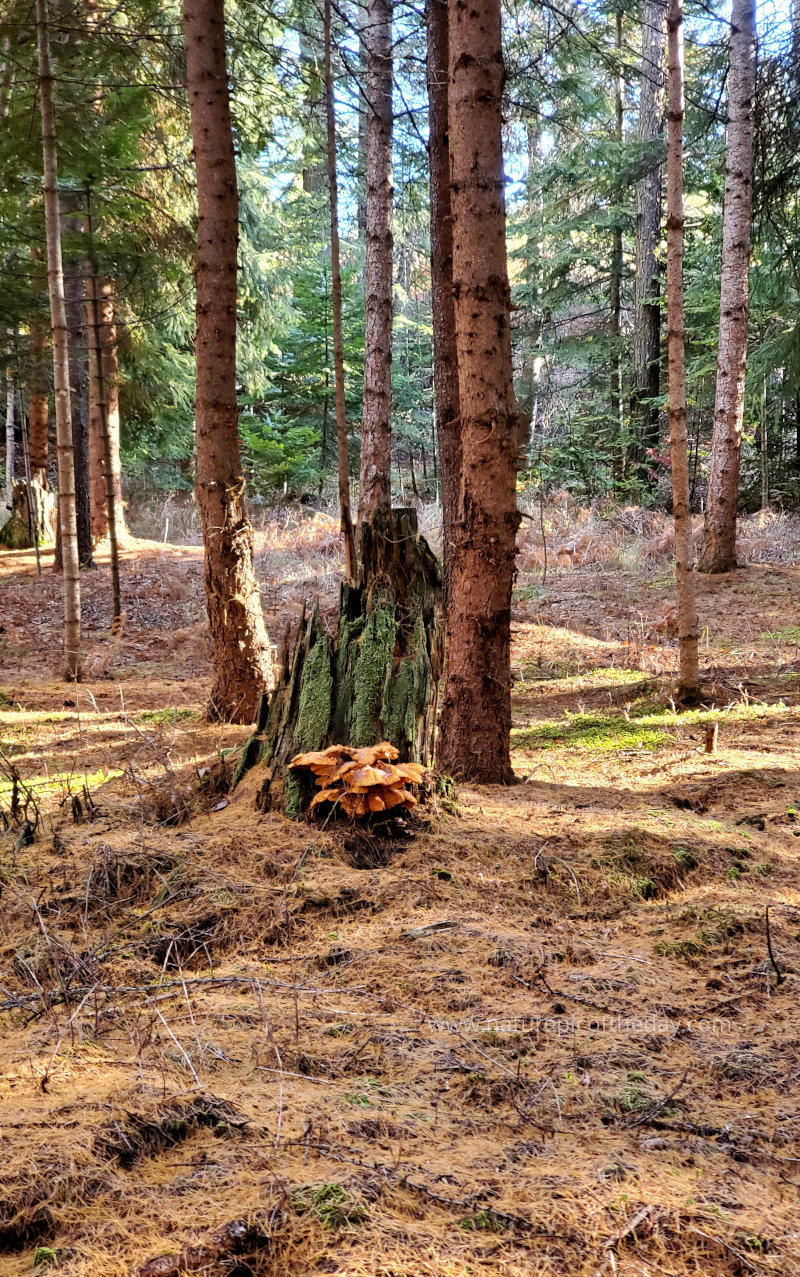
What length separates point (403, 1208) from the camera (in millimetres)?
1638

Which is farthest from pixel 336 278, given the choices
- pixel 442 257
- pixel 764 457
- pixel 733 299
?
pixel 764 457

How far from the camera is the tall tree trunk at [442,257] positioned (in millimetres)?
7066

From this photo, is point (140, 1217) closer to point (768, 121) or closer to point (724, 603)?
point (724, 603)

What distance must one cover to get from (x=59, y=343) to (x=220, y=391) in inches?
110

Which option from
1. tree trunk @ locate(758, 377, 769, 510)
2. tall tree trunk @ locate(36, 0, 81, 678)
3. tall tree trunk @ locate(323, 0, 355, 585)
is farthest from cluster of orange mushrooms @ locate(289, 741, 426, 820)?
tree trunk @ locate(758, 377, 769, 510)

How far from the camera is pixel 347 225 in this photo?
26.4 meters

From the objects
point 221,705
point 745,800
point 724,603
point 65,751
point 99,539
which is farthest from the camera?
point 99,539

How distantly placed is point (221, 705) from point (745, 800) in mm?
4211

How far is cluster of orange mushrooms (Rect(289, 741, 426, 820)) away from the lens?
372 centimetres

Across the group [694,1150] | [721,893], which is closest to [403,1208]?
[694,1150]

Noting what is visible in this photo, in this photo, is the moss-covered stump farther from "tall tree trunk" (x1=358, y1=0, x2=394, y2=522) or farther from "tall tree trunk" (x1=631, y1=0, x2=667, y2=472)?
"tall tree trunk" (x1=631, y1=0, x2=667, y2=472)

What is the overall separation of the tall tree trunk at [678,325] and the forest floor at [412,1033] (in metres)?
1.66

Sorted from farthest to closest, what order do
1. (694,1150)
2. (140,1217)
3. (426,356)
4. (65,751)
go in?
(426,356), (65,751), (694,1150), (140,1217)

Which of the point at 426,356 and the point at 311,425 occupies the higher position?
the point at 426,356
